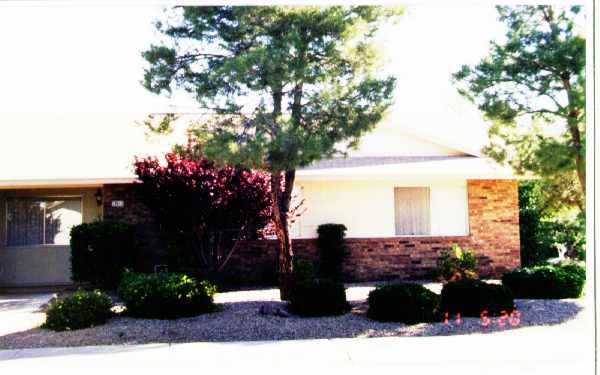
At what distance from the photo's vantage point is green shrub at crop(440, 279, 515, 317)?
370 inches

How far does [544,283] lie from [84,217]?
416 inches

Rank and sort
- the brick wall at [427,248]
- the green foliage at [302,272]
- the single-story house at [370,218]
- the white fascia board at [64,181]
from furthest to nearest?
the single-story house at [370,218]
the brick wall at [427,248]
the white fascia board at [64,181]
the green foliage at [302,272]

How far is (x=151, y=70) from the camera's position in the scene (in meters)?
10.0

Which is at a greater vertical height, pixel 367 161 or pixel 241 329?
pixel 367 161

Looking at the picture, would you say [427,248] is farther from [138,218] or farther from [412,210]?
[138,218]

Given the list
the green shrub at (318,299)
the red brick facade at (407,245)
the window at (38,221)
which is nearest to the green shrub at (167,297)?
the green shrub at (318,299)

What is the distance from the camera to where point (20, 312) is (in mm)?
10977

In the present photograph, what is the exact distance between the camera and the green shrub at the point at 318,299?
379 inches

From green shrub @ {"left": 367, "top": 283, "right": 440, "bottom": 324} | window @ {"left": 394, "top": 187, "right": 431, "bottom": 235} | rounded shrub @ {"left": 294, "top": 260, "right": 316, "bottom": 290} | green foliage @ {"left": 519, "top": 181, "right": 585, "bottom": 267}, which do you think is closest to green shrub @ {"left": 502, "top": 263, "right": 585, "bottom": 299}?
green shrub @ {"left": 367, "top": 283, "right": 440, "bottom": 324}

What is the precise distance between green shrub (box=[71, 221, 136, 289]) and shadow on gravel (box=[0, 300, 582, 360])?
360 centimetres

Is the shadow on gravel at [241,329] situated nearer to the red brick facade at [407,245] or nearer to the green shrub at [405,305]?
the green shrub at [405,305]

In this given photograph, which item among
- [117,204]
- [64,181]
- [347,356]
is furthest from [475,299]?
[64,181]

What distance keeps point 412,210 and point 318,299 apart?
6578 mm

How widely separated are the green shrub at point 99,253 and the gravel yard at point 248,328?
3.51 metres
